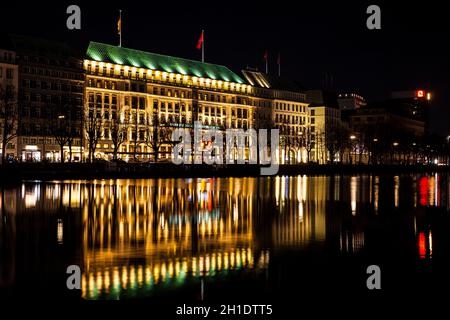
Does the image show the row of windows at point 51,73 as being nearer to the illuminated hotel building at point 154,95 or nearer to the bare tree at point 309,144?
the illuminated hotel building at point 154,95

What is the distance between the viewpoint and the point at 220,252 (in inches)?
736

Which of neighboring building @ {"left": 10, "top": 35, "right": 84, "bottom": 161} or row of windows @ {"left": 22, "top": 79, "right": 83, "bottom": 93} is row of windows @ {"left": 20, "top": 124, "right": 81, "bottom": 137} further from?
row of windows @ {"left": 22, "top": 79, "right": 83, "bottom": 93}

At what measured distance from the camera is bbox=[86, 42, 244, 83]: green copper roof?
460 feet

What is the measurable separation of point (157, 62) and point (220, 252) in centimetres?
13905

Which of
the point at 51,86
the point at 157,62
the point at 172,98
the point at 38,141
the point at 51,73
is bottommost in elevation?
the point at 38,141

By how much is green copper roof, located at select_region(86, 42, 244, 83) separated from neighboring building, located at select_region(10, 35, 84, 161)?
35.8ft

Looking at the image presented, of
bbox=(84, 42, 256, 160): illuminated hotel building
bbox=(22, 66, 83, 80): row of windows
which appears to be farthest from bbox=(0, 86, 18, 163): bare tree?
bbox=(84, 42, 256, 160): illuminated hotel building

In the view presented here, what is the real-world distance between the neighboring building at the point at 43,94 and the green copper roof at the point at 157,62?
1090 centimetres

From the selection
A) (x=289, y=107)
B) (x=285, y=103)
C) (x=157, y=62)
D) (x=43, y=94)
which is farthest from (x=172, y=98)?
(x=289, y=107)

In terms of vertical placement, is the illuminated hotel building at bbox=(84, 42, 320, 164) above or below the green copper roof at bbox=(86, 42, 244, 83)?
below

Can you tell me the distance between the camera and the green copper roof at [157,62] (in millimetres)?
140250

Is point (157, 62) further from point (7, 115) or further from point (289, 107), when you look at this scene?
point (7, 115)
